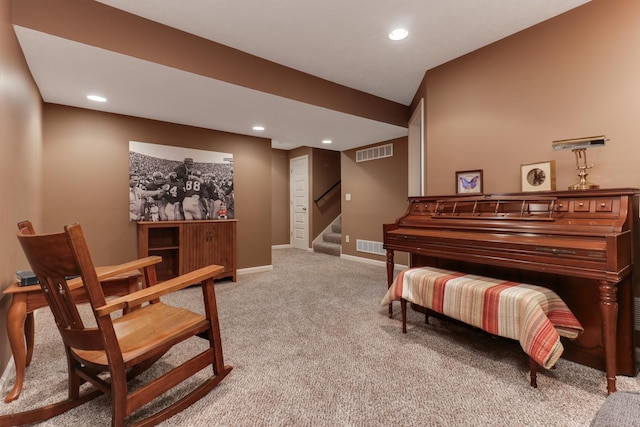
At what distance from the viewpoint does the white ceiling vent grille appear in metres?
4.95

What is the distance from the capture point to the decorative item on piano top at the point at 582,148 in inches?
72.2

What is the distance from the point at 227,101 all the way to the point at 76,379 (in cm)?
263

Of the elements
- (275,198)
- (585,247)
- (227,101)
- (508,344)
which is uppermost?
(227,101)

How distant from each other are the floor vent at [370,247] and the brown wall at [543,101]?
7.10ft

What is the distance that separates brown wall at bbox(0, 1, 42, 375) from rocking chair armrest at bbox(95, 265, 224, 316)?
Result: 102 centimetres

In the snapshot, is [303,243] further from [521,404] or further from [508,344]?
[521,404]

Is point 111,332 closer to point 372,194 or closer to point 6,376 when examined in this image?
point 6,376

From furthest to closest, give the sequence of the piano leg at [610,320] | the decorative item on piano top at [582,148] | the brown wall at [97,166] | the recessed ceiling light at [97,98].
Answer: the brown wall at [97,166], the recessed ceiling light at [97,98], the decorative item on piano top at [582,148], the piano leg at [610,320]

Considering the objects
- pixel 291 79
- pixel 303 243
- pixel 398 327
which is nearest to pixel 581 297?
pixel 398 327

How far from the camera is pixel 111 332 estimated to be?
1.18 meters

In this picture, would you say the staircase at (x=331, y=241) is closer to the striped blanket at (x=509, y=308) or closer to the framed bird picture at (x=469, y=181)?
the framed bird picture at (x=469, y=181)

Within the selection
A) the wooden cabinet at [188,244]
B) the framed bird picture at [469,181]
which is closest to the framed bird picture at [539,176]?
the framed bird picture at [469,181]

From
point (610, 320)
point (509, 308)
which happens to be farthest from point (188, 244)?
point (610, 320)

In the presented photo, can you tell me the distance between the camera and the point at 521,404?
145cm
